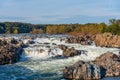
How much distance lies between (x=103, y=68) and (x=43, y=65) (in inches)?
342

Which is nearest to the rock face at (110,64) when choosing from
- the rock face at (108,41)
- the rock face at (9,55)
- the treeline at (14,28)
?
the rock face at (9,55)

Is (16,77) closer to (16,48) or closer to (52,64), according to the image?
(52,64)

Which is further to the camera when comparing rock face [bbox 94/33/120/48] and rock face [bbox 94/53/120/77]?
rock face [bbox 94/33/120/48]

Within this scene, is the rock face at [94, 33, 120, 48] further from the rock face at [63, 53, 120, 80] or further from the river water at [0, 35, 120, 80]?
the rock face at [63, 53, 120, 80]

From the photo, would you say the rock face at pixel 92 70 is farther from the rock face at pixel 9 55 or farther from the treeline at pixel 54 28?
the treeline at pixel 54 28

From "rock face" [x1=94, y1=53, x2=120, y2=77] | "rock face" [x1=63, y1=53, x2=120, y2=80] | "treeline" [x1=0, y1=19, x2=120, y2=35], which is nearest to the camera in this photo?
"rock face" [x1=63, y1=53, x2=120, y2=80]

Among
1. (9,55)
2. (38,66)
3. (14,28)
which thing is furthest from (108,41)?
(14,28)

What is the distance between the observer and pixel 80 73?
3303cm

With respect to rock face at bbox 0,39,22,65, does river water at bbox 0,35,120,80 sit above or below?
below

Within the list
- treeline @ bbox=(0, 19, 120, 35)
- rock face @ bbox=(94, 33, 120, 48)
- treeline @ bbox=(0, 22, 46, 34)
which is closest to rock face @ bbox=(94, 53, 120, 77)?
rock face @ bbox=(94, 33, 120, 48)

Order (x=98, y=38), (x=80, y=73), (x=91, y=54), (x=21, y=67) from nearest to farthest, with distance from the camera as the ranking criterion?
(x=80, y=73) < (x=21, y=67) < (x=91, y=54) < (x=98, y=38)

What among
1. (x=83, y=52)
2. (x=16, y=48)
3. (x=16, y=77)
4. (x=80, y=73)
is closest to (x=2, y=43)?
(x=16, y=48)

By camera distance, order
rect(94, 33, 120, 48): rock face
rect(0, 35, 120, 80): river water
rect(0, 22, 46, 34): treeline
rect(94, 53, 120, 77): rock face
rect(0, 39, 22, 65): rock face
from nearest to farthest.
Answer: rect(94, 53, 120, 77): rock face, rect(0, 35, 120, 80): river water, rect(0, 39, 22, 65): rock face, rect(94, 33, 120, 48): rock face, rect(0, 22, 46, 34): treeline

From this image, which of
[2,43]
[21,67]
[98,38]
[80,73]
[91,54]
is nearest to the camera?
[80,73]
